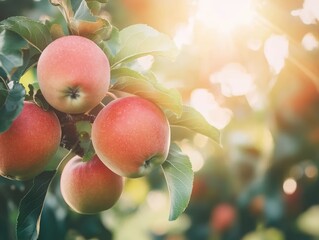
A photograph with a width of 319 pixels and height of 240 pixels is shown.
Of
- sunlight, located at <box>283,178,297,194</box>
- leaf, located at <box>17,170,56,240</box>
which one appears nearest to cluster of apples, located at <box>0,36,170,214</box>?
leaf, located at <box>17,170,56,240</box>

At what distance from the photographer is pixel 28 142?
107 centimetres

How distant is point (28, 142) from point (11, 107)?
12cm

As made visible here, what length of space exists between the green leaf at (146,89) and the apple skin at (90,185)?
0.66 feet

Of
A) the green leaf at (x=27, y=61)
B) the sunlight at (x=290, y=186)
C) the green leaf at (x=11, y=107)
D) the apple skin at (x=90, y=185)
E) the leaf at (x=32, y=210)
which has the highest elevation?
the green leaf at (x=11, y=107)

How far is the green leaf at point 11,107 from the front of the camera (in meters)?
0.95

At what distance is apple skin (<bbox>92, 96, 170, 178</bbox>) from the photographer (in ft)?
3.59

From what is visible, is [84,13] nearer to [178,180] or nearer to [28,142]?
[28,142]

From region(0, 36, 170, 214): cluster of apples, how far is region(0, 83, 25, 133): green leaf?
0.22 ft

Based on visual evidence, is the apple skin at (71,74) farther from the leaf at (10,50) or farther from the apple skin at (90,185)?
the apple skin at (90,185)

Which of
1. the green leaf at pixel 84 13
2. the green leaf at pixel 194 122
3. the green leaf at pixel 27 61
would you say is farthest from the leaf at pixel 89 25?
the green leaf at pixel 194 122

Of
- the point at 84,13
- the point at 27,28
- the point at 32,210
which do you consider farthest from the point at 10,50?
the point at 32,210

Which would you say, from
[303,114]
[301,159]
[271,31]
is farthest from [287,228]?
[271,31]

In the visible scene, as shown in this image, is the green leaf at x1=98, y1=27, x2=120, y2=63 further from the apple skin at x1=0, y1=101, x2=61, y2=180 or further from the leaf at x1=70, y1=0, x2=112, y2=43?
the apple skin at x1=0, y1=101, x2=61, y2=180

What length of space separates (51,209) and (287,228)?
1220 mm
